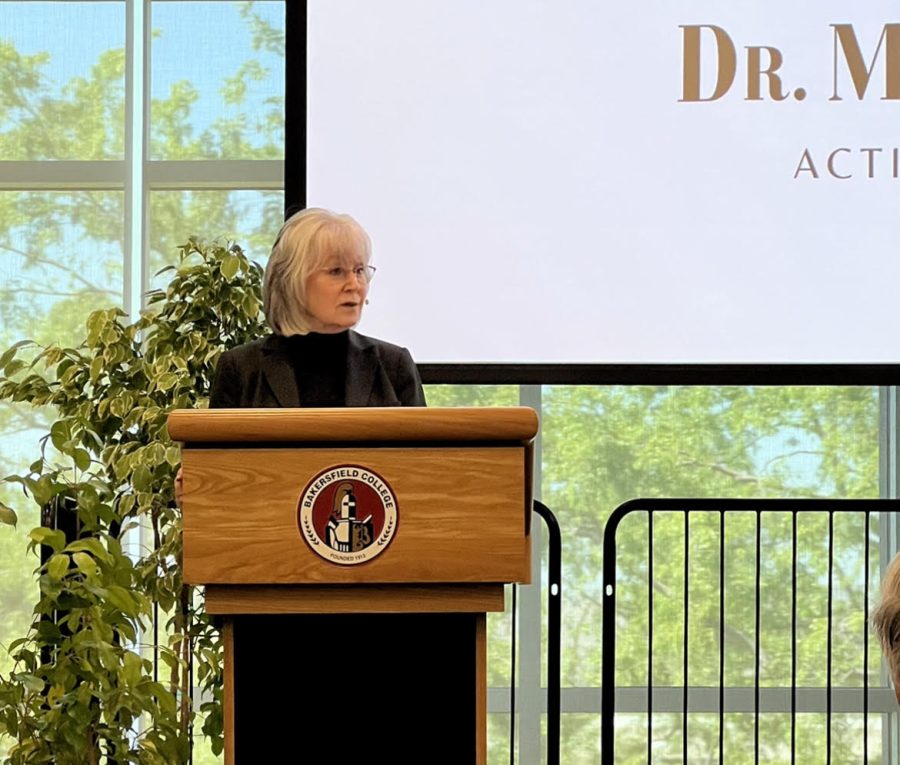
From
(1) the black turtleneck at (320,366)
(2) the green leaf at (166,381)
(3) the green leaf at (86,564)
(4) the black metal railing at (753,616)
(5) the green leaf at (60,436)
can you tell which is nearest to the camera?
(3) the green leaf at (86,564)

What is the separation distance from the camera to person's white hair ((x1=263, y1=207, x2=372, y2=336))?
249cm

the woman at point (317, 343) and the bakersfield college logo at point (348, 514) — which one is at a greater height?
the woman at point (317, 343)

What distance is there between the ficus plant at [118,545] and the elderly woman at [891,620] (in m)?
1.67

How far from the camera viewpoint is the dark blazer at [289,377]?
252 cm

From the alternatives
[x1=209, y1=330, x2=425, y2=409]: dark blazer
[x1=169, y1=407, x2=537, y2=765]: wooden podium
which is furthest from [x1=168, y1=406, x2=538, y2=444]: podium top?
[x1=209, y1=330, x2=425, y2=409]: dark blazer

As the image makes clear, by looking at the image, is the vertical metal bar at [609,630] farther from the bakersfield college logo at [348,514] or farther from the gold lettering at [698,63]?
the bakersfield college logo at [348,514]

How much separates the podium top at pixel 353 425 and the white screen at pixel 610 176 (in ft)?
5.77

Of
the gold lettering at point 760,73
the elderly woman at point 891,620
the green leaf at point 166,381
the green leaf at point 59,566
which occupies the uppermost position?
the gold lettering at point 760,73

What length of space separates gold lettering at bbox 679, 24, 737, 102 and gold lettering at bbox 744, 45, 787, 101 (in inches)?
1.7

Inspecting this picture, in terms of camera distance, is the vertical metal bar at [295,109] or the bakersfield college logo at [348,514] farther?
the vertical metal bar at [295,109]

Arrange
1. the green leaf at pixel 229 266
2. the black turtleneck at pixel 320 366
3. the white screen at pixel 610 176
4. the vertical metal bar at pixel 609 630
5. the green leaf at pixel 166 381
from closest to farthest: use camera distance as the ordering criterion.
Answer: the black turtleneck at pixel 320 366 → the green leaf at pixel 166 381 → the green leaf at pixel 229 266 → the vertical metal bar at pixel 609 630 → the white screen at pixel 610 176

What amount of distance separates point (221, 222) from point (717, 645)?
222 centimetres

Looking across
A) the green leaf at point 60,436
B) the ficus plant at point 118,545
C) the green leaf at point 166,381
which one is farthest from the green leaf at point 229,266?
the green leaf at point 60,436

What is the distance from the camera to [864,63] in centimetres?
360
